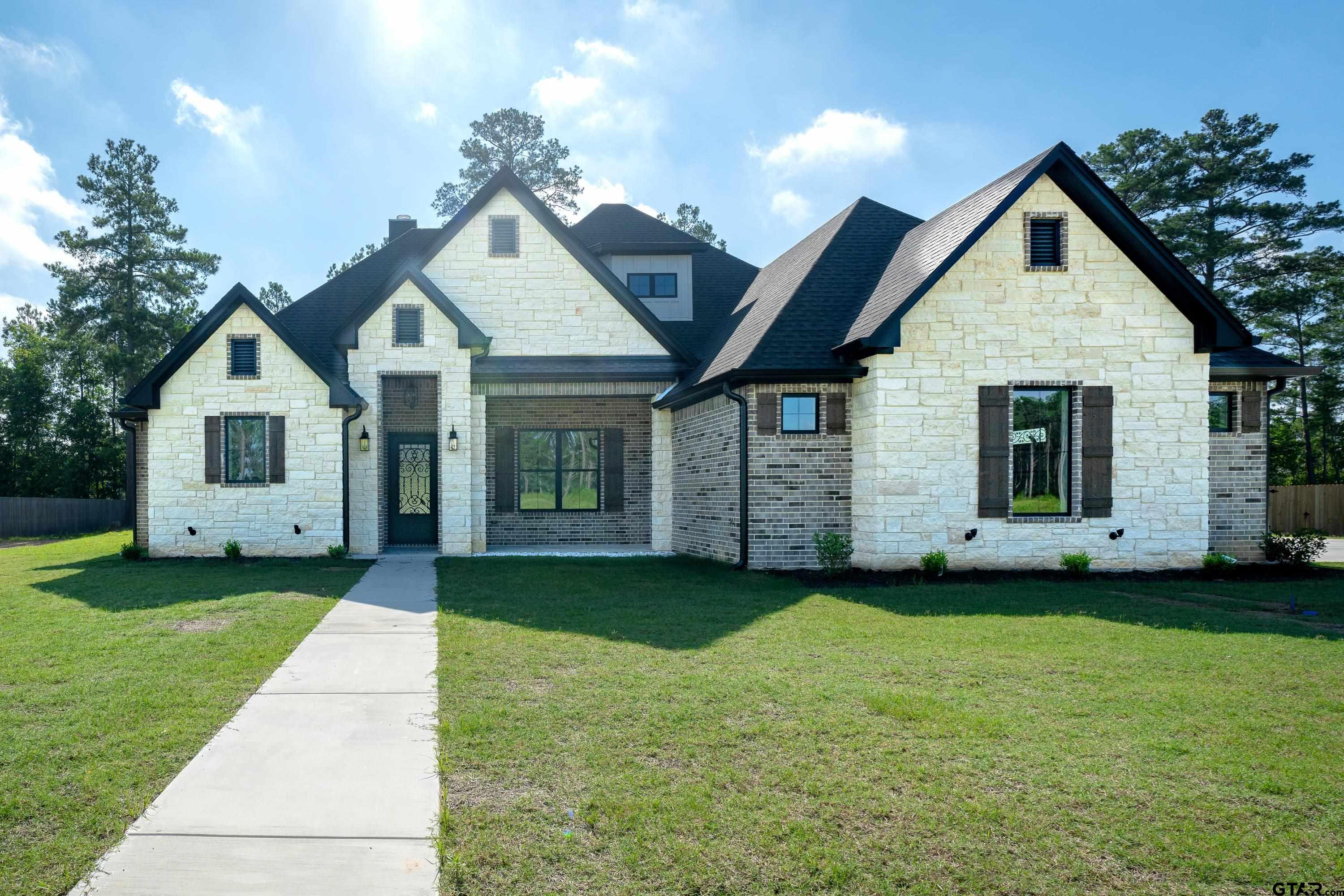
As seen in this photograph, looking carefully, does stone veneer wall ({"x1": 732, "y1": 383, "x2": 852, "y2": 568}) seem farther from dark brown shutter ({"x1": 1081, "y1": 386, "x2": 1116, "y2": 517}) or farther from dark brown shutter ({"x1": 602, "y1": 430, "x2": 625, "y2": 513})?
dark brown shutter ({"x1": 602, "y1": 430, "x2": 625, "y2": 513})

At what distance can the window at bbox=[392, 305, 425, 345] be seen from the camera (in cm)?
1460

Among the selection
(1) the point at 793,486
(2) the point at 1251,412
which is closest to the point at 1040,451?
(1) the point at 793,486

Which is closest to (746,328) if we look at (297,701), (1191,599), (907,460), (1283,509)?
(907,460)

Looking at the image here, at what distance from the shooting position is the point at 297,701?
213 inches

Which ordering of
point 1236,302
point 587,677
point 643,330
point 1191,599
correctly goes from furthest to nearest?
1. point 1236,302
2. point 643,330
3. point 1191,599
4. point 587,677

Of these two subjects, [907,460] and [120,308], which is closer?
[907,460]

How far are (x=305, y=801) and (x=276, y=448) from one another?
12.0 meters

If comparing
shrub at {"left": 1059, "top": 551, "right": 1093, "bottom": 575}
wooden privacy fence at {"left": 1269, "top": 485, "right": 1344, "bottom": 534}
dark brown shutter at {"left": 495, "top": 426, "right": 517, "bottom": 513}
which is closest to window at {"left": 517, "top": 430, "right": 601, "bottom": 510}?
dark brown shutter at {"left": 495, "top": 426, "right": 517, "bottom": 513}

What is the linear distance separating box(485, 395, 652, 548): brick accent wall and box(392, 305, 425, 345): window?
2837mm

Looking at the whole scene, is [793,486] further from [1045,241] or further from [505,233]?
[505,233]

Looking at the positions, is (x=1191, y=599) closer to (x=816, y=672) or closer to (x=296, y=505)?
(x=816, y=672)

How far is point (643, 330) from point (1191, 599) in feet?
32.7

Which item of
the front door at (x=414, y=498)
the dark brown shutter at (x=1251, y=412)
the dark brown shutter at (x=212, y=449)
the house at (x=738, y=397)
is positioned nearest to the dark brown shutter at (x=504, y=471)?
the house at (x=738, y=397)

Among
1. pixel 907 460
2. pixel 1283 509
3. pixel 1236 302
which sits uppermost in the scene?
pixel 1236 302
